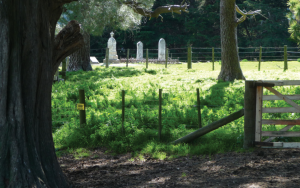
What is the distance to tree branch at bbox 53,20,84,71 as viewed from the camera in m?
4.95

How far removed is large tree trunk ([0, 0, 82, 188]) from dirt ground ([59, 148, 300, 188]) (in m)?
1.00

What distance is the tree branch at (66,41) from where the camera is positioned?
495cm

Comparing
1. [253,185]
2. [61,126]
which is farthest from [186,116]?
[253,185]

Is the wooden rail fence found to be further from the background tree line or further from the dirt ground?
the background tree line

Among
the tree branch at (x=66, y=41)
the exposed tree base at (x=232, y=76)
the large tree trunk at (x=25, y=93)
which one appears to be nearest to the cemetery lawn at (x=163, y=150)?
the large tree trunk at (x=25, y=93)

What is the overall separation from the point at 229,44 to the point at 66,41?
10.2 metres

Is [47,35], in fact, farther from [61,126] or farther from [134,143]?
[61,126]

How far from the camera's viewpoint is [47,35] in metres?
4.47

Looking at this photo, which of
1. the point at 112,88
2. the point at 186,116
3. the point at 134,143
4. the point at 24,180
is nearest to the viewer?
the point at 24,180

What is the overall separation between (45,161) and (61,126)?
3807mm

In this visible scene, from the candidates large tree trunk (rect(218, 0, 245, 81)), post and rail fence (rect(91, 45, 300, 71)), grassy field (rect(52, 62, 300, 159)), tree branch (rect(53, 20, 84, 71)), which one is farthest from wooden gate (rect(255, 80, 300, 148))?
post and rail fence (rect(91, 45, 300, 71))

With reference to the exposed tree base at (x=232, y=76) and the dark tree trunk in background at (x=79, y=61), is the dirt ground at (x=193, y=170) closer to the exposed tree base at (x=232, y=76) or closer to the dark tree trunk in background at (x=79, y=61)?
the exposed tree base at (x=232, y=76)

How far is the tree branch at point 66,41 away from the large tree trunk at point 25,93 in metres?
0.35

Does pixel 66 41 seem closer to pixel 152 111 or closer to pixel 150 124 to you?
pixel 150 124
